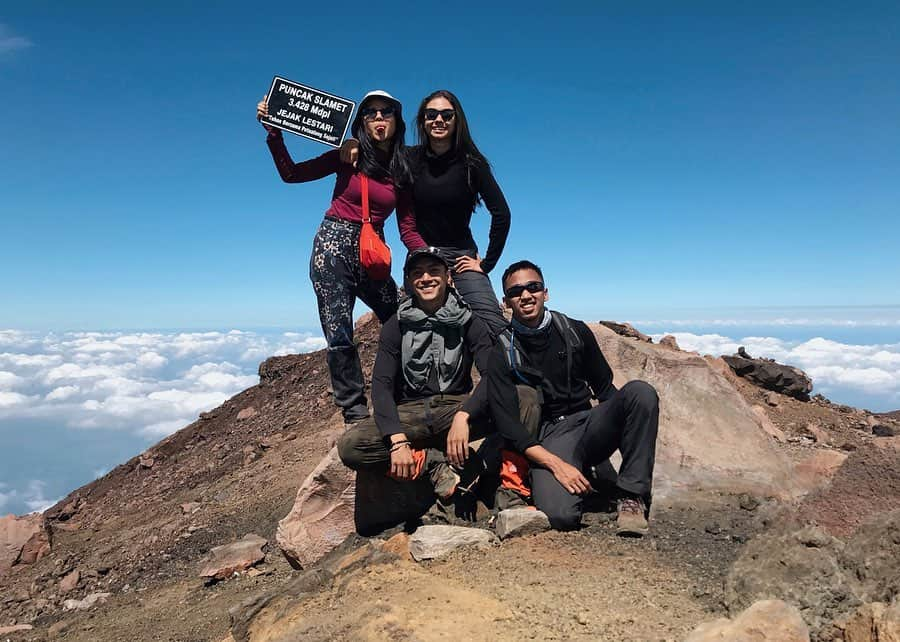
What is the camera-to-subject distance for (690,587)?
4469mm

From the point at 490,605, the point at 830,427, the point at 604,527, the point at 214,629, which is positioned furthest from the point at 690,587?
the point at 830,427

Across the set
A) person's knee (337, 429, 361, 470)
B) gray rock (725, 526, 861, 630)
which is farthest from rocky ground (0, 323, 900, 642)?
person's knee (337, 429, 361, 470)

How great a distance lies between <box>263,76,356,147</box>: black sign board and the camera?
6.54 metres

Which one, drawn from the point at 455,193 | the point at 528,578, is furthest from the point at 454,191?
the point at 528,578

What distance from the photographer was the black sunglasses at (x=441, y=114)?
20.0 ft

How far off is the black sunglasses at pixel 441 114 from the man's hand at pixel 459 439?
9.24 ft

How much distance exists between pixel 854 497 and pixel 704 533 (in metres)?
1.20

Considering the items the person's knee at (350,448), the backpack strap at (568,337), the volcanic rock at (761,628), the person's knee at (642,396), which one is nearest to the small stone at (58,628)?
the person's knee at (350,448)

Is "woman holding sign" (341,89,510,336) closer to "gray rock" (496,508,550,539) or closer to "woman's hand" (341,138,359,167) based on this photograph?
"woman's hand" (341,138,359,167)

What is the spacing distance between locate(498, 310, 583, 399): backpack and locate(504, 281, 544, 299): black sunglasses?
12.6 inches

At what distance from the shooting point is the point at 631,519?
5230mm

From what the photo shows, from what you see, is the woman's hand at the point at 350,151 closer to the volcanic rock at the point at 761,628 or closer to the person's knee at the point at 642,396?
the person's knee at the point at 642,396

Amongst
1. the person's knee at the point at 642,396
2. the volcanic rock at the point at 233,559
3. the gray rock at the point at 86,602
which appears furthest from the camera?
the gray rock at the point at 86,602

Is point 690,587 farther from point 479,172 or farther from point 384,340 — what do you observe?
point 479,172
